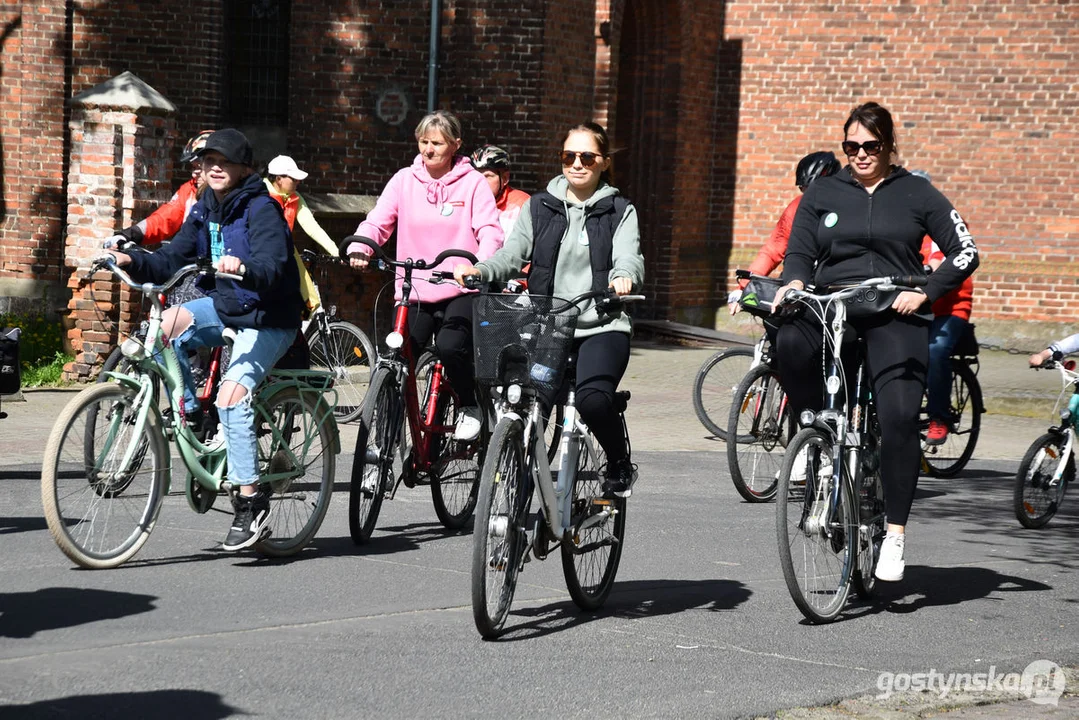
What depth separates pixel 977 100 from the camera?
1919 cm

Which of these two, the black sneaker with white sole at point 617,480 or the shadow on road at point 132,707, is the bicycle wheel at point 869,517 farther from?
the shadow on road at point 132,707

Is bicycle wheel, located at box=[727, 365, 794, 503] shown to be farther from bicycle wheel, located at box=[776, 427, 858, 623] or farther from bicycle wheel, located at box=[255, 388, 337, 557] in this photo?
bicycle wheel, located at box=[255, 388, 337, 557]

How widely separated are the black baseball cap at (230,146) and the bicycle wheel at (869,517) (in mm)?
2935

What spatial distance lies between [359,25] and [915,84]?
7.31 meters

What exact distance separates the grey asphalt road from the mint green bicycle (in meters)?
0.17

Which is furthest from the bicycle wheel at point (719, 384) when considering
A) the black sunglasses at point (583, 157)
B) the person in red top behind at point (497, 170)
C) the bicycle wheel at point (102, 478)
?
the bicycle wheel at point (102, 478)

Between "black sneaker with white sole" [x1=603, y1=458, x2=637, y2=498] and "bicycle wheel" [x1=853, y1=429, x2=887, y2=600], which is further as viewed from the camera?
"bicycle wheel" [x1=853, y1=429, x2=887, y2=600]

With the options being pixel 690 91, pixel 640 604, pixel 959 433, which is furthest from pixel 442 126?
pixel 690 91

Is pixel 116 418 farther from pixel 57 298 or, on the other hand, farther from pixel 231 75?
pixel 231 75

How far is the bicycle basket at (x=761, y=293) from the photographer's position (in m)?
6.29

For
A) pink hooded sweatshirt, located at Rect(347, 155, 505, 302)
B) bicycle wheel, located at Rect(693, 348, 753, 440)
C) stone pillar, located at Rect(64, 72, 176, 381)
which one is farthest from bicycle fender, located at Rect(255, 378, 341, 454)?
stone pillar, located at Rect(64, 72, 176, 381)

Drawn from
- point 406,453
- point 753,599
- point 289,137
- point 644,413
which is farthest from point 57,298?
point 753,599

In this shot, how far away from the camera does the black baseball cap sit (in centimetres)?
655

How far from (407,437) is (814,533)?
2.27m
